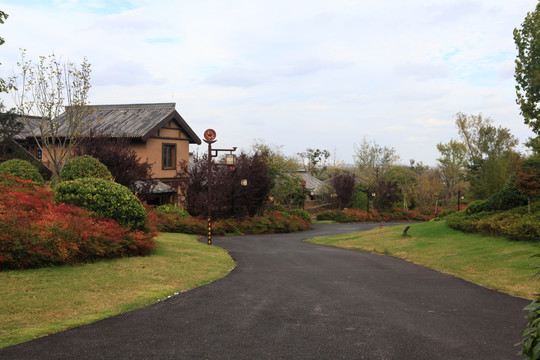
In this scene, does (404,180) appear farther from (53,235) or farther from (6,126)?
(53,235)

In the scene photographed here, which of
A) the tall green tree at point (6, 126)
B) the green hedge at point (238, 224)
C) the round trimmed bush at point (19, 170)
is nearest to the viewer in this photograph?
the round trimmed bush at point (19, 170)

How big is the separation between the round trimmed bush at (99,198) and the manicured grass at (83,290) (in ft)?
5.29

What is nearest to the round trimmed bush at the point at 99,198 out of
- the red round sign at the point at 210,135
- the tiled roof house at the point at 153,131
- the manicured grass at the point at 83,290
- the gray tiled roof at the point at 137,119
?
the manicured grass at the point at 83,290

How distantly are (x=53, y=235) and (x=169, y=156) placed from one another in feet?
79.5

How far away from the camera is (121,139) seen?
84.7ft

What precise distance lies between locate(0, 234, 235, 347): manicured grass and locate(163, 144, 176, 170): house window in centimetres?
2131

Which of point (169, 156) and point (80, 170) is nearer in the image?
point (80, 170)

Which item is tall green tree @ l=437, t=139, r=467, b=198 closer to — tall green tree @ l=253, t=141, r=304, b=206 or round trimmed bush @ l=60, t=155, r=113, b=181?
tall green tree @ l=253, t=141, r=304, b=206

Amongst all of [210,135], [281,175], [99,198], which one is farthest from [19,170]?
[281,175]

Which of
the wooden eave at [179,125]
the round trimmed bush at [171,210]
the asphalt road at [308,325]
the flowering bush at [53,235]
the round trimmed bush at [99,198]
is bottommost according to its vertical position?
the asphalt road at [308,325]

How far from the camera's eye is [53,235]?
401 inches

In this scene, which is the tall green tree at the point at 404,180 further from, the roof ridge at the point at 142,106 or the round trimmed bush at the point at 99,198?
the round trimmed bush at the point at 99,198

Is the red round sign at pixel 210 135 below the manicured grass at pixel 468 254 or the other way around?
the other way around

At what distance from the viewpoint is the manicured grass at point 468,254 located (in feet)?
36.4
